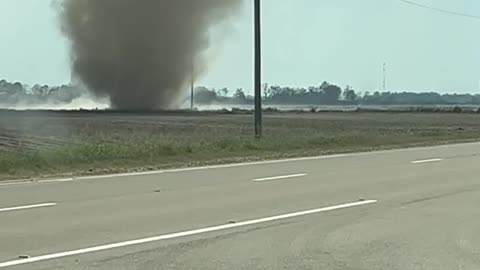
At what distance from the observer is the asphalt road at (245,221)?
8.73 m

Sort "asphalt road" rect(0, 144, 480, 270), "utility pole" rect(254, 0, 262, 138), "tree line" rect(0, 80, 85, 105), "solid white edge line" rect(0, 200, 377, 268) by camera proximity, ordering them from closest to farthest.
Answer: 1. "solid white edge line" rect(0, 200, 377, 268)
2. "asphalt road" rect(0, 144, 480, 270)
3. "utility pole" rect(254, 0, 262, 138)
4. "tree line" rect(0, 80, 85, 105)

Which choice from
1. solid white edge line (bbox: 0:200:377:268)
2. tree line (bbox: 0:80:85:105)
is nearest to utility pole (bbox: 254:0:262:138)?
solid white edge line (bbox: 0:200:377:268)

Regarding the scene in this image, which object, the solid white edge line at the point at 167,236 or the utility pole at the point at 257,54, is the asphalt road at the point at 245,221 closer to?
the solid white edge line at the point at 167,236

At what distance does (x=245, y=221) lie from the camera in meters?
11.5

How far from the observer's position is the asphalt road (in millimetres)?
8734

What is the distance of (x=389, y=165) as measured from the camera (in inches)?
862

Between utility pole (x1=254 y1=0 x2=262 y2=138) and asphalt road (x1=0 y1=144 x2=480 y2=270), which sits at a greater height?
utility pole (x1=254 y1=0 x2=262 y2=138)

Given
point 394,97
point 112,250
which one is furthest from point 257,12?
point 394,97

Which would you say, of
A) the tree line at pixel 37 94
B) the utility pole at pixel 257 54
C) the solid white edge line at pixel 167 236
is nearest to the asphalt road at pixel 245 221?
the solid white edge line at pixel 167 236

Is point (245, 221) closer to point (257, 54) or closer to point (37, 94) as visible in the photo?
point (257, 54)

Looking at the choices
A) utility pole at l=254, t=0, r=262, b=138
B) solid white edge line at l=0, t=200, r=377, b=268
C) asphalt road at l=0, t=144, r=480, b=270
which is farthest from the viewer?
utility pole at l=254, t=0, r=262, b=138

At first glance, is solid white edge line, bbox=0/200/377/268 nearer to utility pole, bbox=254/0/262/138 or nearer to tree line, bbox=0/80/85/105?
utility pole, bbox=254/0/262/138

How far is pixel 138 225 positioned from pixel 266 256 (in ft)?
8.60

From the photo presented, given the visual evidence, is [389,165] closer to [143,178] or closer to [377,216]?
[143,178]
